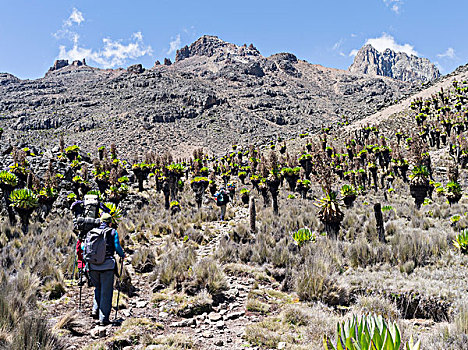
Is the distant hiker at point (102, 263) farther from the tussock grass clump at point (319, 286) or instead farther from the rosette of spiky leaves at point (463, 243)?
the rosette of spiky leaves at point (463, 243)

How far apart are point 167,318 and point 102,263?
5.48 feet

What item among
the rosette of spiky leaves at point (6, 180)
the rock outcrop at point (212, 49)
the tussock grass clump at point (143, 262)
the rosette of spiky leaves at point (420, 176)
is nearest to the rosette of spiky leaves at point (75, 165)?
the rosette of spiky leaves at point (6, 180)

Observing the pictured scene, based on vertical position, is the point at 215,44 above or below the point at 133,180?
above

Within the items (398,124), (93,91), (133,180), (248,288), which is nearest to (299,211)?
(248,288)

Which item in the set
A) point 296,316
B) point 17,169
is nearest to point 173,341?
point 296,316

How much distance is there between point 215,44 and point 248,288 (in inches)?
7956

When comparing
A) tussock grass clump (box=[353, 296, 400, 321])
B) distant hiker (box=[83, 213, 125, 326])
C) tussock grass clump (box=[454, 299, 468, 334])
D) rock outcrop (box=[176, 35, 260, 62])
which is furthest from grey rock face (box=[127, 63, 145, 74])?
tussock grass clump (box=[454, 299, 468, 334])

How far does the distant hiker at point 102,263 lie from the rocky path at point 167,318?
28cm

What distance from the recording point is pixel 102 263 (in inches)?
187

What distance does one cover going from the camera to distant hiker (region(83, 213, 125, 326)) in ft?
15.4

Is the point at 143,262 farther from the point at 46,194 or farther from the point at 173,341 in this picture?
the point at 46,194

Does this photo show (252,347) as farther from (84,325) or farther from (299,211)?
A: (299,211)

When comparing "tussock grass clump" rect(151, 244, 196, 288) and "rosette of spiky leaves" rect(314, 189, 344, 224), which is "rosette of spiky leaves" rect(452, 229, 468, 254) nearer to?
"rosette of spiky leaves" rect(314, 189, 344, 224)

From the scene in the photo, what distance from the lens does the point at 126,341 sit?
3.97 metres
